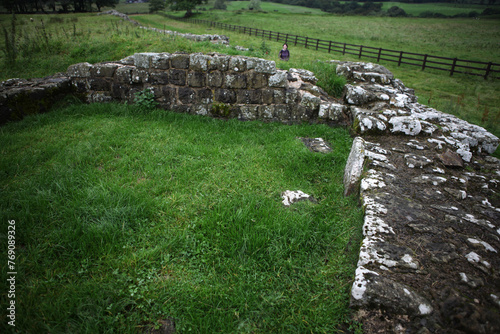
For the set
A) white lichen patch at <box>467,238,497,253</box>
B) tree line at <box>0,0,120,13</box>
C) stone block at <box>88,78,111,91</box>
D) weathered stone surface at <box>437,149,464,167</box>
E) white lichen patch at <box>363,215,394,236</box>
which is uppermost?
tree line at <box>0,0,120,13</box>

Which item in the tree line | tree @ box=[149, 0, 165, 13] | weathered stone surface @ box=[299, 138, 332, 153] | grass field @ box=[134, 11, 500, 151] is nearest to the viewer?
weathered stone surface @ box=[299, 138, 332, 153]

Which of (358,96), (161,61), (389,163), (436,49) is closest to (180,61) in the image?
(161,61)

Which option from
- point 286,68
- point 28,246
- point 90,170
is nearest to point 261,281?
point 28,246

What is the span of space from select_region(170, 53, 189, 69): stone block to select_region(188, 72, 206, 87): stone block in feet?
0.74

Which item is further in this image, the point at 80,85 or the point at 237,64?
the point at 80,85

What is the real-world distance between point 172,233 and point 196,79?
4.18 m

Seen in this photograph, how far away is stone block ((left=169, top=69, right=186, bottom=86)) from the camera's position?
5859 mm

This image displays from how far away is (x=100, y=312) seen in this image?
2045mm

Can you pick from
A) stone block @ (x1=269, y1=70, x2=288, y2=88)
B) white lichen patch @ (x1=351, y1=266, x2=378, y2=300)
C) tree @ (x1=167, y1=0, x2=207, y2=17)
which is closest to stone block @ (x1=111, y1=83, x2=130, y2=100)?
stone block @ (x1=269, y1=70, x2=288, y2=88)

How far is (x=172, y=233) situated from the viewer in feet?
9.37

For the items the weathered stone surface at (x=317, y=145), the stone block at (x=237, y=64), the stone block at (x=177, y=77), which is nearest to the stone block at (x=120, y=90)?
the stone block at (x=177, y=77)

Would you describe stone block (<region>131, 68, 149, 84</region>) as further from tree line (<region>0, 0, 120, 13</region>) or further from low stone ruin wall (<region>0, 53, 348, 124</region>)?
tree line (<region>0, 0, 120, 13</region>)

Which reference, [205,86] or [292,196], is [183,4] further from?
[292,196]

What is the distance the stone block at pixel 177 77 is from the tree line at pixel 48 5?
15.1m
